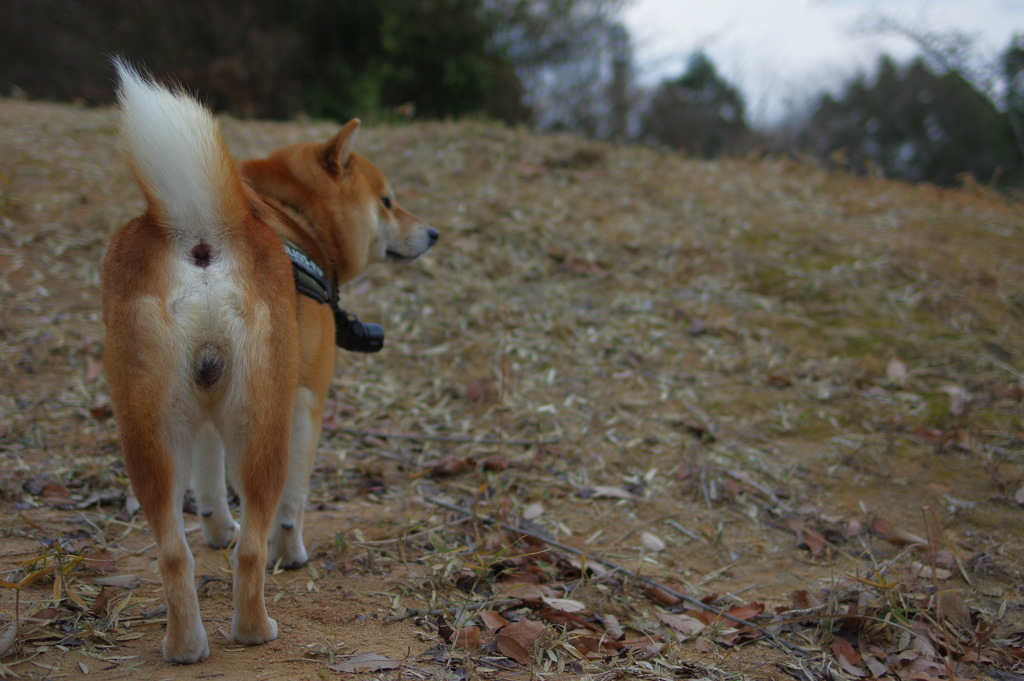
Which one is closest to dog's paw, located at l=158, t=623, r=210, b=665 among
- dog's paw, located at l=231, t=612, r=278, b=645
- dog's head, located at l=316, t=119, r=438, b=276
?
dog's paw, located at l=231, t=612, r=278, b=645

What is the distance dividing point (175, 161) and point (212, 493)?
4.91 feet

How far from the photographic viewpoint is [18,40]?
29.3 ft

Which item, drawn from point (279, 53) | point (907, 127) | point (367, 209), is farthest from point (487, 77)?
point (367, 209)

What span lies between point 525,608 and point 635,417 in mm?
1926

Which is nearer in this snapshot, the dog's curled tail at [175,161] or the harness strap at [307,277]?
the dog's curled tail at [175,161]

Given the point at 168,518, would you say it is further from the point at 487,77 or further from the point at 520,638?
the point at 487,77

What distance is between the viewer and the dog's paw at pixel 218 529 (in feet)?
10.2

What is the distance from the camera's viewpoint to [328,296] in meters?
2.99

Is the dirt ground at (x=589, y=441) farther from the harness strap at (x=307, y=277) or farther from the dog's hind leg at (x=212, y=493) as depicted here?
the harness strap at (x=307, y=277)

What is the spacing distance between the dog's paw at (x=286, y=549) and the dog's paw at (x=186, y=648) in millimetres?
729

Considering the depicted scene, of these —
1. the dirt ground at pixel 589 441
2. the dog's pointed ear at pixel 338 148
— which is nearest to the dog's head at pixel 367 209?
the dog's pointed ear at pixel 338 148

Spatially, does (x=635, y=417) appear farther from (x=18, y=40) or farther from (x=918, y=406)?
(x=18, y=40)

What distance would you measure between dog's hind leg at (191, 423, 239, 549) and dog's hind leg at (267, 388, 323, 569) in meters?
0.31

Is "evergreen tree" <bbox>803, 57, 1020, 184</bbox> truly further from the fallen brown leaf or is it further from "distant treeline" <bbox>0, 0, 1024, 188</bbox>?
the fallen brown leaf
